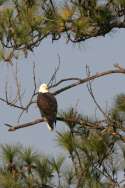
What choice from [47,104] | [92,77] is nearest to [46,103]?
[47,104]

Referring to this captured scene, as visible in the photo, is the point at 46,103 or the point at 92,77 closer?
the point at 92,77

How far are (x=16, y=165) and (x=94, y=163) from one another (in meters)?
0.36

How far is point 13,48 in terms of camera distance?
3867mm

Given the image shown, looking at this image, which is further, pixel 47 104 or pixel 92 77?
pixel 47 104

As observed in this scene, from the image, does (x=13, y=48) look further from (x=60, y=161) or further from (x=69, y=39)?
(x=60, y=161)

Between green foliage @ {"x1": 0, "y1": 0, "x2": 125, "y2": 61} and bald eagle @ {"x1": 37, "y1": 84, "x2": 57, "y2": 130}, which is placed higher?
green foliage @ {"x1": 0, "y1": 0, "x2": 125, "y2": 61}

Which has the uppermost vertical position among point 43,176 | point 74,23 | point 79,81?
point 74,23

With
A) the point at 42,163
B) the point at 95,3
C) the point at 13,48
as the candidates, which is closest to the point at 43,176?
the point at 42,163

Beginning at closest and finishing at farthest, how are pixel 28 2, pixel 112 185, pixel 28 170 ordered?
pixel 112 185, pixel 28 170, pixel 28 2

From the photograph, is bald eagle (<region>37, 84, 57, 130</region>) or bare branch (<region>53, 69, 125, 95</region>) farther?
bald eagle (<region>37, 84, 57, 130</region>)

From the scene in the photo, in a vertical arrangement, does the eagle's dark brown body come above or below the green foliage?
below

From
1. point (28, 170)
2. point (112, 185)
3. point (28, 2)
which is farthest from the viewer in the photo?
point (28, 2)

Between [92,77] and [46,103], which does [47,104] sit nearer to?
[46,103]

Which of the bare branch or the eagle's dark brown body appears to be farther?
the eagle's dark brown body
